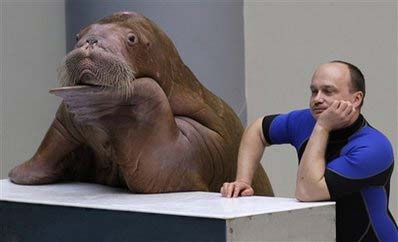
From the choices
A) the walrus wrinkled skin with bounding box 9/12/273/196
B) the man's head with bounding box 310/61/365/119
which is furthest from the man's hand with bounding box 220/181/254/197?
the man's head with bounding box 310/61/365/119

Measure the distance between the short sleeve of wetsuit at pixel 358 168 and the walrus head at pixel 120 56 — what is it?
0.57m

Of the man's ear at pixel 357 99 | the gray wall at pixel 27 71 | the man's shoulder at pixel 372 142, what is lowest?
the gray wall at pixel 27 71

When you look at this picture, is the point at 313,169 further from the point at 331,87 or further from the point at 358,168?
the point at 331,87

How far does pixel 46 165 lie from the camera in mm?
2816

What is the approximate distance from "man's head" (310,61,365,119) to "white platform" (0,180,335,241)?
0.27 m

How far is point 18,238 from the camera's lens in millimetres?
2447

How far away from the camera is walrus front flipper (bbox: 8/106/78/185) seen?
2.78 meters

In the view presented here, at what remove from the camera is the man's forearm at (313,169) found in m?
2.21

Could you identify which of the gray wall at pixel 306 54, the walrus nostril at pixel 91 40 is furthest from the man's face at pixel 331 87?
the gray wall at pixel 306 54

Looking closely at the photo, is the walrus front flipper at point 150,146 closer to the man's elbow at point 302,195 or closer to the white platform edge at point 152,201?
the white platform edge at point 152,201

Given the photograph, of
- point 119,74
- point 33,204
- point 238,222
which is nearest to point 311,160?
point 238,222

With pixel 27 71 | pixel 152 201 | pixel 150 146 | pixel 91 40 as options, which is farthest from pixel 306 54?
pixel 152 201

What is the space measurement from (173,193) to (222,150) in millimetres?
243

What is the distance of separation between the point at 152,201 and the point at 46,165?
615mm
